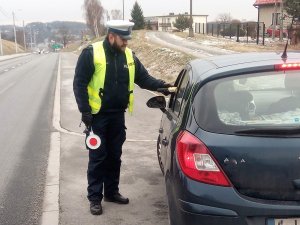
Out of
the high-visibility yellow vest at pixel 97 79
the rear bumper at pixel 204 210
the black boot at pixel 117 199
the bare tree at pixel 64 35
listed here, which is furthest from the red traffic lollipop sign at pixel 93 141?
the bare tree at pixel 64 35

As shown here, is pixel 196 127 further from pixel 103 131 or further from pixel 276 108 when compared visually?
pixel 103 131

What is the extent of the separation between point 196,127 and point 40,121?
24.7 feet

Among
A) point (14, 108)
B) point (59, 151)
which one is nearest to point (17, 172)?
point (59, 151)

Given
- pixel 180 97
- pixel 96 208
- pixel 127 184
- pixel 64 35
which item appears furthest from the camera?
pixel 64 35

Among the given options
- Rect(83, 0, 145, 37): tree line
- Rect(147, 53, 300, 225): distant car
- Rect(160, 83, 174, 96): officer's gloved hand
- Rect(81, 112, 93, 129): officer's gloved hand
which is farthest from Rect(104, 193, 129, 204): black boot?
Rect(83, 0, 145, 37): tree line

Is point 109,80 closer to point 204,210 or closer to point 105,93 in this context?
point 105,93

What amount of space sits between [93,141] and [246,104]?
5.76 ft

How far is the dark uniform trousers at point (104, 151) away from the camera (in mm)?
4387

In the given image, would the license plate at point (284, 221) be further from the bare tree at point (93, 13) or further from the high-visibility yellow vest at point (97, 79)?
the bare tree at point (93, 13)

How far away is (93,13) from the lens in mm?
105500

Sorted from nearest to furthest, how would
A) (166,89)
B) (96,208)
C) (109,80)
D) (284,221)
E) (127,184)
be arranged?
1. (284,221)
2. (109,80)
3. (96,208)
4. (166,89)
5. (127,184)

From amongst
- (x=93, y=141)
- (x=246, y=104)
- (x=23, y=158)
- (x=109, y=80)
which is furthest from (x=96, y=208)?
(x=23, y=158)

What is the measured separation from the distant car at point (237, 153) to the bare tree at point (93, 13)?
335ft

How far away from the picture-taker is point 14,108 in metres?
12.1
